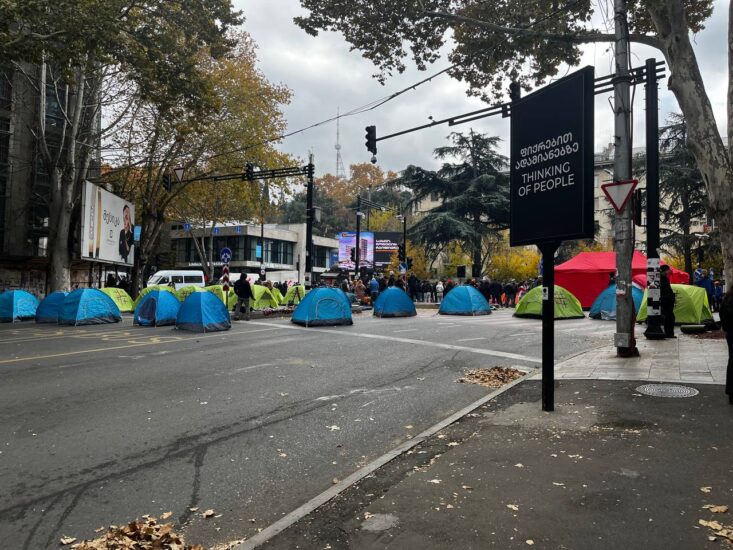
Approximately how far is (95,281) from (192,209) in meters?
7.89

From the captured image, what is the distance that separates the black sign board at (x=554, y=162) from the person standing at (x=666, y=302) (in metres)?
7.98

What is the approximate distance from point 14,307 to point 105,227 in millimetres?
6060

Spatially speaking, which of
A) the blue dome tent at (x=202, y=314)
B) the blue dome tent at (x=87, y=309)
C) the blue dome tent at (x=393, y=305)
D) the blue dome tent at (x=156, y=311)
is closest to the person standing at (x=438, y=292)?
the blue dome tent at (x=393, y=305)

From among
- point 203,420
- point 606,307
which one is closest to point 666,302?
point 606,307

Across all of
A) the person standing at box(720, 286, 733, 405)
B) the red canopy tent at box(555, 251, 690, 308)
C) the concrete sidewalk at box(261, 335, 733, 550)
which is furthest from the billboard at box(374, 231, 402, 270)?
the concrete sidewalk at box(261, 335, 733, 550)

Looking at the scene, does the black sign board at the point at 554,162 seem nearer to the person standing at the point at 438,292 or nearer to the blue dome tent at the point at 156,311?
the blue dome tent at the point at 156,311

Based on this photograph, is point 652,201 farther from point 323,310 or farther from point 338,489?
point 338,489

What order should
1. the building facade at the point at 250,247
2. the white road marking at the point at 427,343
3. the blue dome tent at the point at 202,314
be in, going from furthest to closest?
the building facade at the point at 250,247 < the blue dome tent at the point at 202,314 < the white road marking at the point at 427,343

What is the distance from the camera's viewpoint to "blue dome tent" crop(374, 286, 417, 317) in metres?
21.3

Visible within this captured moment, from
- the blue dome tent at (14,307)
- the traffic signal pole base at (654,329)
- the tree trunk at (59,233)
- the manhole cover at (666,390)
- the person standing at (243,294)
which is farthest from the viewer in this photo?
the tree trunk at (59,233)

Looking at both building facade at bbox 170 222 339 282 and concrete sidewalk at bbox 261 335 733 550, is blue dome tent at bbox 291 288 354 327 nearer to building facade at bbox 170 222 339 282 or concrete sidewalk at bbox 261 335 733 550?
concrete sidewalk at bbox 261 335 733 550

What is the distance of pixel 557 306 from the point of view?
67.9 ft

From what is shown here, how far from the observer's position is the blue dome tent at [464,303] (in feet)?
74.0

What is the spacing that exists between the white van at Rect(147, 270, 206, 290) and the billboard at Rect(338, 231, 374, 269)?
22878mm
